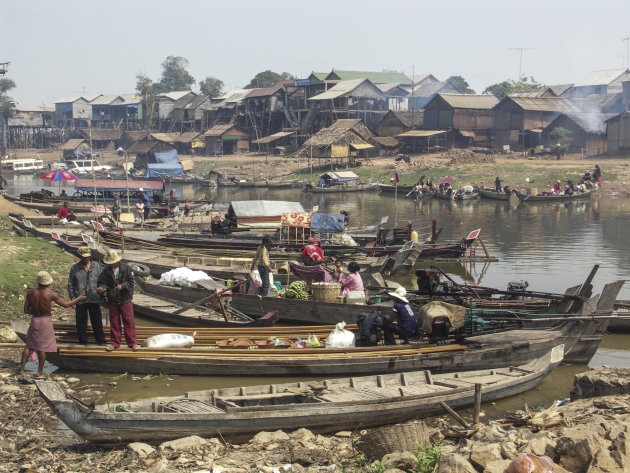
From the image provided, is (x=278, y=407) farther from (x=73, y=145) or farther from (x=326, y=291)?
(x=73, y=145)

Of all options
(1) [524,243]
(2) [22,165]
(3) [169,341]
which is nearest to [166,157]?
(2) [22,165]

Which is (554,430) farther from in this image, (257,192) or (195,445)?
(257,192)

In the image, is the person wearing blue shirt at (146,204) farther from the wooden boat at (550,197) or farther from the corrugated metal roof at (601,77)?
the corrugated metal roof at (601,77)

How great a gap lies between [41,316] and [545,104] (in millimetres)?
51986

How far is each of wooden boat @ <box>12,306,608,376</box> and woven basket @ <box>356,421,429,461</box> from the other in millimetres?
2925

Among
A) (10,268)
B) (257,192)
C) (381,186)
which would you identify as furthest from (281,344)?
(257,192)

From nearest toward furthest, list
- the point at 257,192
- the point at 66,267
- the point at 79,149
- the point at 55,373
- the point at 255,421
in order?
1. the point at 255,421
2. the point at 55,373
3. the point at 66,267
4. the point at 257,192
5. the point at 79,149

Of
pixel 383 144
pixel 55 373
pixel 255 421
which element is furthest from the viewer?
pixel 383 144

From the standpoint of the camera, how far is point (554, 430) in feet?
26.0

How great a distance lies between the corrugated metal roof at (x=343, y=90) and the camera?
65.1 metres

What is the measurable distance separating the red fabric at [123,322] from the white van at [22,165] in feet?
219

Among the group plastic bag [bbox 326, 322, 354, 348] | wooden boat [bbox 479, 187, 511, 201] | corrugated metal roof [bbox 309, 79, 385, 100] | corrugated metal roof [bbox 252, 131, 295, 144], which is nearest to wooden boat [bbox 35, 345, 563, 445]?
plastic bag [bbox 326, 322, 354, 348]

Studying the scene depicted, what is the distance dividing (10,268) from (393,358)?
1048 centimetres

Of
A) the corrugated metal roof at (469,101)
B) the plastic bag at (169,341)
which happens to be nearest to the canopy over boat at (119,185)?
the plastic bag at (169,341)
